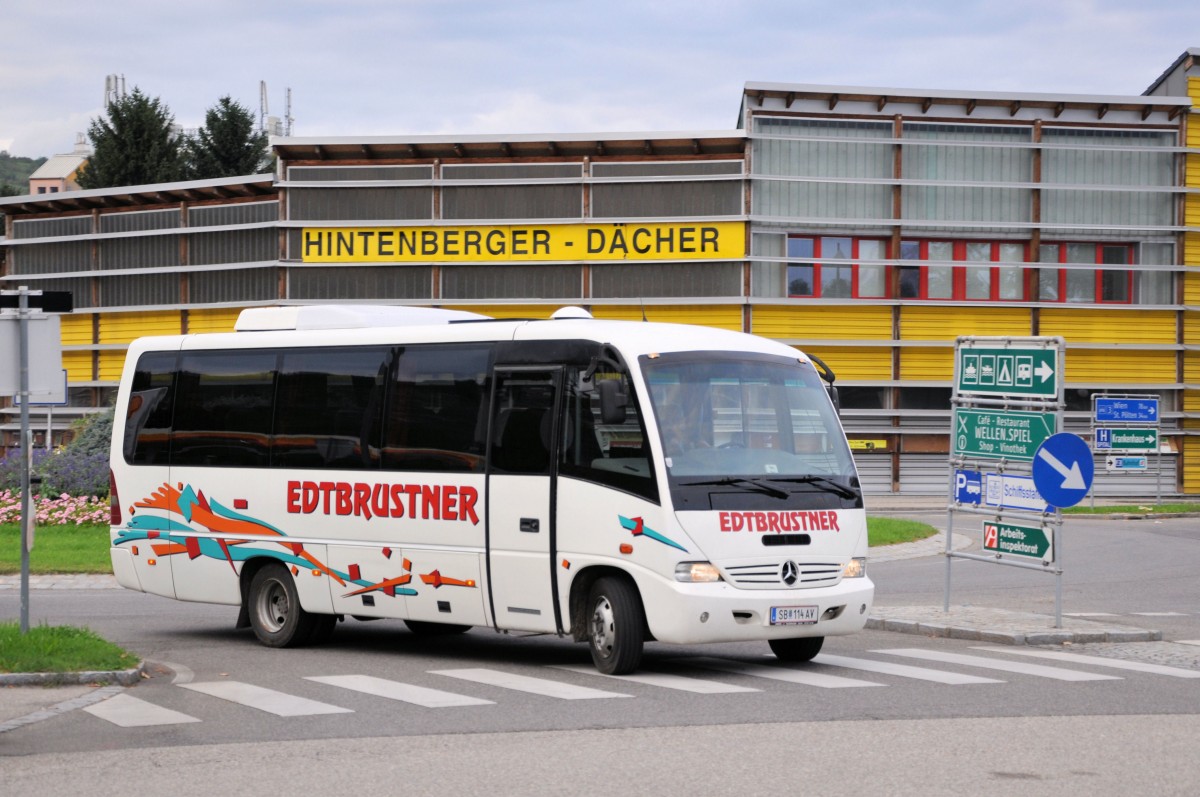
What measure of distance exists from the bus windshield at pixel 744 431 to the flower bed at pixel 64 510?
2002 centimetres

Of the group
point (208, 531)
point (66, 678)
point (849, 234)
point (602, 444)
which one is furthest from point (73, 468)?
point (602, 444)

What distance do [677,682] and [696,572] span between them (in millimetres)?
803

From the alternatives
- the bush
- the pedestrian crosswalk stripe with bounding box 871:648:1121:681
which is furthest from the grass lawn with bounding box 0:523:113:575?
the pedestrian crosswalk stripe with bounding box 871:648:1121:681

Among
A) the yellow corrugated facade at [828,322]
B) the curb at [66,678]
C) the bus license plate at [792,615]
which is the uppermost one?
the yellow corrugated facade at [828,322]

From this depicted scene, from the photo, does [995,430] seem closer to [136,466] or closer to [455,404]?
[455,404]

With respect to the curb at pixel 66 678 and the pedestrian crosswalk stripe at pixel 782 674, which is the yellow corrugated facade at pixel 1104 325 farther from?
the curb at pixel 66 678

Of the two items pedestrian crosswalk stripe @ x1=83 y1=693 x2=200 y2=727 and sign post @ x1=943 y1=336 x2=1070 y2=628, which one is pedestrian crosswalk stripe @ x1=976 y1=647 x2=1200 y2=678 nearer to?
sign post @ x1=943 y1=336 x2=1070 y2=628

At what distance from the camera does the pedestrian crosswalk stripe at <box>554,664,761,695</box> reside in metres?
11.6

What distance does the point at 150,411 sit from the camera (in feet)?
54.1

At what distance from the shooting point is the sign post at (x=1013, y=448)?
632 inches

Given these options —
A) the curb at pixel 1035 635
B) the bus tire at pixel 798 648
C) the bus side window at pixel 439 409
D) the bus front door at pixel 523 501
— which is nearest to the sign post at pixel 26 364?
the bus side window at pixel 439 409

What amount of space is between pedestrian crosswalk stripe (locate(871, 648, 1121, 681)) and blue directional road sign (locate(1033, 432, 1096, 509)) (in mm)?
2515

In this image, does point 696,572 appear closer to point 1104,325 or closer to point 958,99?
point 958,99

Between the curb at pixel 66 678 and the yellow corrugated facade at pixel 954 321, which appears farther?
the yellow corrugated facade at pixel 954 321
